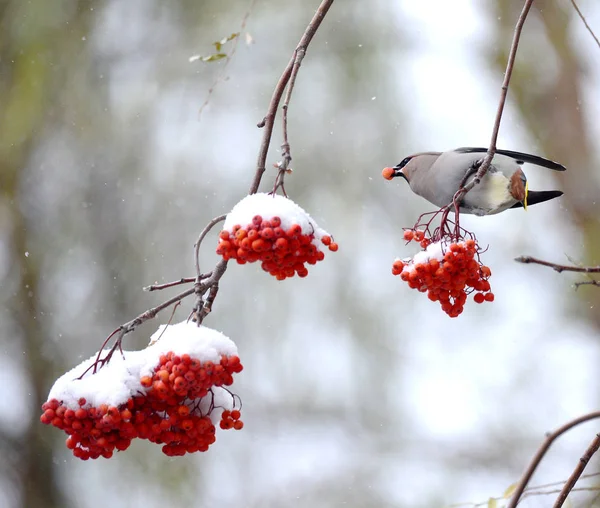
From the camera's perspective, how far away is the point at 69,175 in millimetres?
3924

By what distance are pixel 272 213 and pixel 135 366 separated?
253 millimetres

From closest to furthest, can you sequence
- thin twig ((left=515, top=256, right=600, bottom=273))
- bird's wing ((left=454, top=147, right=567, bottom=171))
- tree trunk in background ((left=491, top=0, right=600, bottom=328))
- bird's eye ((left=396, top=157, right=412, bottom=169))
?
thin twig ((left=515, top=256, right=600, bottom=273)), bird's wing ((left=454, top=147, right=567, bottom=171)), bird's eye ((left=396, top=157, right=412, bottom=169)), tree trunk in background ((left=491, top=0, right=600, bottom=328))

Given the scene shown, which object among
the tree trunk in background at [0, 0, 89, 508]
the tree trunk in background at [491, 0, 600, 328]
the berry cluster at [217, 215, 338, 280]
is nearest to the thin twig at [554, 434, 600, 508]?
the berry cluster at [217, 215, 338, 280]

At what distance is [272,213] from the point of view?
87 cm

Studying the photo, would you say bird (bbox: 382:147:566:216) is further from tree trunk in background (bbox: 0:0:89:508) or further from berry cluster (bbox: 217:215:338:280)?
tree trunk in background (bbox: 0:0:89:508)

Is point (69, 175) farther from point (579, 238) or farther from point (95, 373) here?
point (95, 373)

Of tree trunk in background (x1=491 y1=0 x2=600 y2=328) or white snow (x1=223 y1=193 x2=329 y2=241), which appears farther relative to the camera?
→ tree trunk in background (x1=491 y1=0 x2=600 y2=328)

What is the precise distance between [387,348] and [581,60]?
167 centimetres

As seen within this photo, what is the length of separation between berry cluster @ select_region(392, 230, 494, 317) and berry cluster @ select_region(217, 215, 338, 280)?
13 centimetres

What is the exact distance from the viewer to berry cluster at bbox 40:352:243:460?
0.87 m

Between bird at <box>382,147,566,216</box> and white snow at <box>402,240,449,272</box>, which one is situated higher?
bird at <box>382,147,566,216</box>

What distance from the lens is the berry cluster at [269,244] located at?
0.85 m

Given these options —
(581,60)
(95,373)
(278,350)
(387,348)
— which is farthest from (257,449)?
Answer: (95,373)

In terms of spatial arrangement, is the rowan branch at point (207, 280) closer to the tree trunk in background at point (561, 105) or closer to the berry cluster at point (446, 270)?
the berry cluster at point (446, 270)
